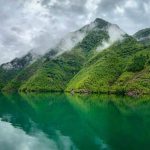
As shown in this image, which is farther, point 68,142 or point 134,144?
point 68,142

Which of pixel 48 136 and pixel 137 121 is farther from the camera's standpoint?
pixel 137 121

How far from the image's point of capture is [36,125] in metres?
115

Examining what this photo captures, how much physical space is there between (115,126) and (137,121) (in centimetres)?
1278

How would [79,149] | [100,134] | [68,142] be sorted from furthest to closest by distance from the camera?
[100,134] → [68,142] → [79,149]

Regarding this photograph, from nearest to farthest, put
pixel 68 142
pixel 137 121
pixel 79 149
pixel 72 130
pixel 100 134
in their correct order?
pixel 79 149 → pixel 68 142 → pixel 100 134 → pixel 72 130 → pixel 137 121

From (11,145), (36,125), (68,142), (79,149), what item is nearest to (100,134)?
(68,142)

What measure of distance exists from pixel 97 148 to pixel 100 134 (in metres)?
16.4

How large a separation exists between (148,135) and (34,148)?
1110 inches

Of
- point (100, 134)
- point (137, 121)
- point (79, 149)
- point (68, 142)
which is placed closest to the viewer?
point (79, 149)

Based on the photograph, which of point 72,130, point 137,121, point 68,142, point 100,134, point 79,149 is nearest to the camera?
point 79,149

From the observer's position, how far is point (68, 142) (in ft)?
269

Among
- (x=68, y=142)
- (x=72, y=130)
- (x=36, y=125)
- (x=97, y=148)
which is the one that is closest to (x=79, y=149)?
(x=97, y=148)

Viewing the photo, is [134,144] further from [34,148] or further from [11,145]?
[11,145]

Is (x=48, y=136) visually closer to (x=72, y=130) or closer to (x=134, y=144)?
(x=72, y=130)
